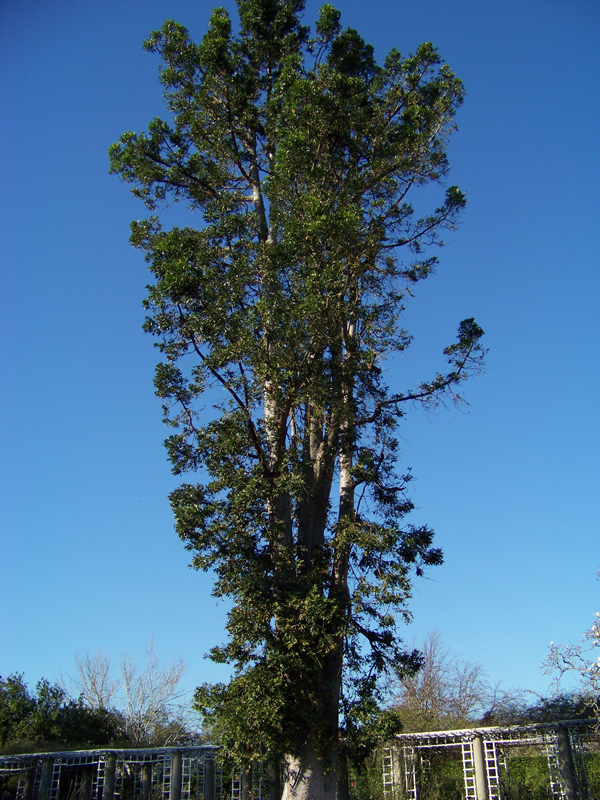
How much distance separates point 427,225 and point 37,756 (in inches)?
466

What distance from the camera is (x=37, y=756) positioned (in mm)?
12070

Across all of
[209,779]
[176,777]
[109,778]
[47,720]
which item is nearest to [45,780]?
[109,778]

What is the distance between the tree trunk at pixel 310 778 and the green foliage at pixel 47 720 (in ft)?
36.8

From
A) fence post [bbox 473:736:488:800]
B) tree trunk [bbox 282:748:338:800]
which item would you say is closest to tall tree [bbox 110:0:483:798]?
tree trunk [bbox 282:748:338:800]

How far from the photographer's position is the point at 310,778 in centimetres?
766

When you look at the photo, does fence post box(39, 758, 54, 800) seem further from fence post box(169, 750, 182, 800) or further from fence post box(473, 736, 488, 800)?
fence post box(473, 736, 488, 800)

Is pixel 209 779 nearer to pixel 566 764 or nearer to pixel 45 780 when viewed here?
pixel 45 780

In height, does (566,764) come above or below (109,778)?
above

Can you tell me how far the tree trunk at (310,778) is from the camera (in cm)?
761

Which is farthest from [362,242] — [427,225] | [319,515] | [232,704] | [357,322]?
[232,704]

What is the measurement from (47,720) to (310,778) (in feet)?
42.9

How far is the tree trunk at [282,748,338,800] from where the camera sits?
25.0 ft

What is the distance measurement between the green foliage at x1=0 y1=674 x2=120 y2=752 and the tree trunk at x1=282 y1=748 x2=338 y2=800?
36.8 feet

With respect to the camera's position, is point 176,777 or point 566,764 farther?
point 176,777
